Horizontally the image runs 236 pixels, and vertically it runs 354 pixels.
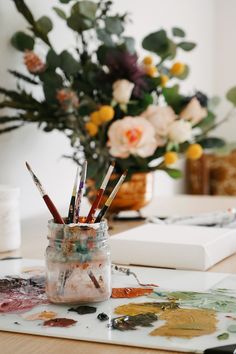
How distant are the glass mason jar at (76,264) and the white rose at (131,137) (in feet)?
2.11

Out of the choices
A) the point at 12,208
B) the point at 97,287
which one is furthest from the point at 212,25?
the point at 97,287

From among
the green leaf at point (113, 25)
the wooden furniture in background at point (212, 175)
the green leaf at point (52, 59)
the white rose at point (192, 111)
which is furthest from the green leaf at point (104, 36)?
the wooden furniture in background at point (212, 175)

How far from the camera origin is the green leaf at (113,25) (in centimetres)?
150

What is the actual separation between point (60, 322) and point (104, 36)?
927 millimetres

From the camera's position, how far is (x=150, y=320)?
0.71 m

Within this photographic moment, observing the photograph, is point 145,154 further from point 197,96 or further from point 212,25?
Result: point 212,25

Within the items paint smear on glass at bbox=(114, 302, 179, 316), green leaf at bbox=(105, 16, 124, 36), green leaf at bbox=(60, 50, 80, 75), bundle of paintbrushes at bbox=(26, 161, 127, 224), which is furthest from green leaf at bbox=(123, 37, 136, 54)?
paint smear on glass at bbox=(114, 302, 179, 316)

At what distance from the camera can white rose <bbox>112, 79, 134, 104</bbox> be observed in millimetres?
1413

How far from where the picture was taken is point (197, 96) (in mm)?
1539

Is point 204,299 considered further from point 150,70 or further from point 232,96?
point 232,96

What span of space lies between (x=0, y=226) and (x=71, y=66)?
1.51 ft

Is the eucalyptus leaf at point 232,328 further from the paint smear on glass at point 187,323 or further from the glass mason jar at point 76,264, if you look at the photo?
Result: the glass mason jar at point 76,264

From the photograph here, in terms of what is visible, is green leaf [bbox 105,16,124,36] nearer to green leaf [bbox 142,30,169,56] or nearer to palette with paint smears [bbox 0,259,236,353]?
green leaf [bbox 142,30,169,56]

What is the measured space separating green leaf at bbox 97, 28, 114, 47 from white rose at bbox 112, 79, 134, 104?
0.13 metres
